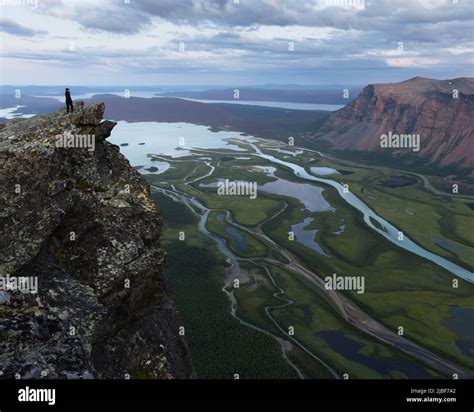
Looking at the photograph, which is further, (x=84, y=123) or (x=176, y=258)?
(x=176, y=258)

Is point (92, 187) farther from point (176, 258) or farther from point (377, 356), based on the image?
point (176, 258)

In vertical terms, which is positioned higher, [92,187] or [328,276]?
[92,187]
